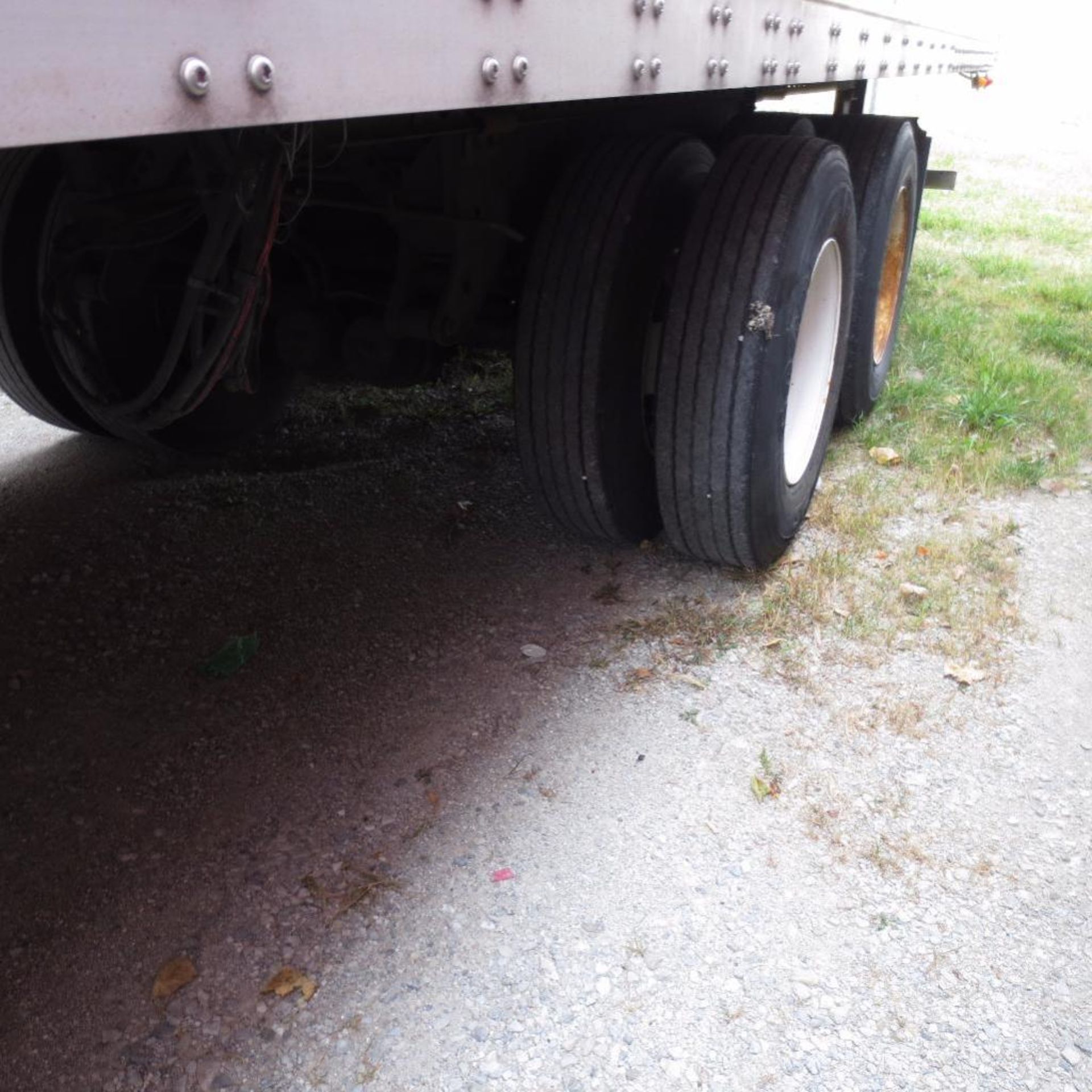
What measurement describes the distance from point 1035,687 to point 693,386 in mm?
1070

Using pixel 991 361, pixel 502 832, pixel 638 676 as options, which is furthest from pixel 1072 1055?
pixel 991 361

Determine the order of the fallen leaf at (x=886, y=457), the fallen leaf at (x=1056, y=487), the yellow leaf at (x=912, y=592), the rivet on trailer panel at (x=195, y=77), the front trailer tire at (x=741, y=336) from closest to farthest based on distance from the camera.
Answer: the rivet on trailer panel at (x=195, y=77)
the front trailer tire at (x=741, y=336)
the yellow leaf at (x=912, y=592)
the fallen leaf at (x=1056, y=487)
the fallen leaf at (x=886, y=457)

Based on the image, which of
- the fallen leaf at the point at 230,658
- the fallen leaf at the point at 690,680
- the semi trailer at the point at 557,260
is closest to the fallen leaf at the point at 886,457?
the semi trailer at the point at 557,260

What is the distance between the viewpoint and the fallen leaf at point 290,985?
5.45ft

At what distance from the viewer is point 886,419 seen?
3.86m

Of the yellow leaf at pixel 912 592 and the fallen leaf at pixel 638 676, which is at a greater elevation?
the yellow leaf at pixel 912 592

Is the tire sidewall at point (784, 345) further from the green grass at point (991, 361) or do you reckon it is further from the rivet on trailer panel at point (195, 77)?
the rivet on trailer panel at point (195, 77)

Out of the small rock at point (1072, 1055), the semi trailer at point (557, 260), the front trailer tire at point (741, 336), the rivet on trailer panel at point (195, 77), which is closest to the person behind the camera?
the rivet on trailer panel at point (195, 77)

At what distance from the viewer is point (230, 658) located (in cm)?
243

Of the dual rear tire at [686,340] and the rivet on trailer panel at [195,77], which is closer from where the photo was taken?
the rivet on trailer panel at [195,77]

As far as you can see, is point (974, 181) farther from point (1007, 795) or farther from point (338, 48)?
point (338, 48)

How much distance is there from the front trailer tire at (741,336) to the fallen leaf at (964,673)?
0.53 metres

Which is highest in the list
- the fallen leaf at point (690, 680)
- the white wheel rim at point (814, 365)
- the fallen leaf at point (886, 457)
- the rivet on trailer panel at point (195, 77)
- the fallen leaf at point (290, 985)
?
the rivet on trailer panel at point (195, 77)

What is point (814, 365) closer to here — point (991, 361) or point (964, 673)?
point (964, 673)
